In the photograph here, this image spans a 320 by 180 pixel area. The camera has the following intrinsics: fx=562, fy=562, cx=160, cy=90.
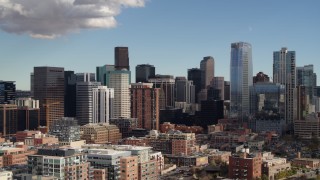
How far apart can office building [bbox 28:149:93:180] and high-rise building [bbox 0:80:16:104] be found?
26.9m

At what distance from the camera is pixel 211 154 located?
110 ft

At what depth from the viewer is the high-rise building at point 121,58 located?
202 feet

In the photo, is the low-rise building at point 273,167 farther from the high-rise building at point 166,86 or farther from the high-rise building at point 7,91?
the high-rise building at point 166,86

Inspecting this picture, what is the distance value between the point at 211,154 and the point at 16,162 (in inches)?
465

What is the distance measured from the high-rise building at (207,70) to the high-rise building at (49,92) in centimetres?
2803

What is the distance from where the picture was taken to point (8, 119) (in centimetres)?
4238

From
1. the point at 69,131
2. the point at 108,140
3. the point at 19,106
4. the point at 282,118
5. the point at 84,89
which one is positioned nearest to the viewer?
the point at 69,131

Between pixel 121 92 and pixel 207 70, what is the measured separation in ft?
83.2

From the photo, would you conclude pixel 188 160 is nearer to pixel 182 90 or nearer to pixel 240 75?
pixel 240 75

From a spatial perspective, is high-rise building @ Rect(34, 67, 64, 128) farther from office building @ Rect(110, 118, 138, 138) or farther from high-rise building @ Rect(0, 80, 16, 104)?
office building @ Rect(110, 118, 138, 138)

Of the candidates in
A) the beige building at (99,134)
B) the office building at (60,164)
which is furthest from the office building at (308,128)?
the office building at (60,164)

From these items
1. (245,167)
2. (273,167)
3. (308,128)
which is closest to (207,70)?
(308,128)

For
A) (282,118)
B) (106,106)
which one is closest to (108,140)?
(106,106)

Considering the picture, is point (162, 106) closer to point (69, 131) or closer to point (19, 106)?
point (19, 106)
